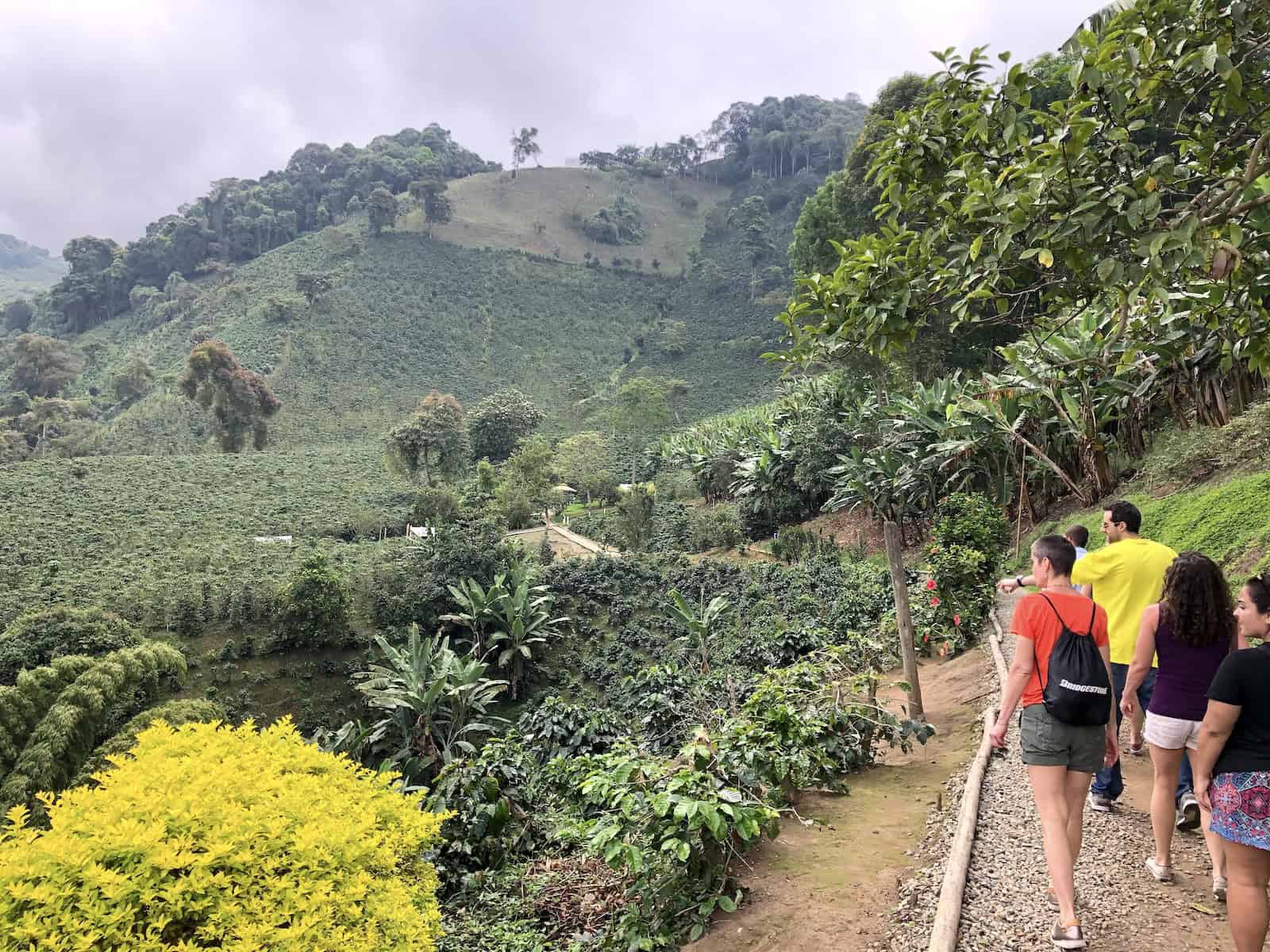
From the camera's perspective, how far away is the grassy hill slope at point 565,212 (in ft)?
210

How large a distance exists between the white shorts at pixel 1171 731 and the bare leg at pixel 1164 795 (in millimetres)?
28

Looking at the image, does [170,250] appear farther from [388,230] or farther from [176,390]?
[176,390]

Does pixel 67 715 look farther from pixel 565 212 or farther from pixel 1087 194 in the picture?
pixel 565 212

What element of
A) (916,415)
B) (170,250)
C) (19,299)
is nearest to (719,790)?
(916,415)

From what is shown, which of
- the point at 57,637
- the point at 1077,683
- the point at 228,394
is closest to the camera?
the point at 1077,683

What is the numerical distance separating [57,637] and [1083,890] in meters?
13.6

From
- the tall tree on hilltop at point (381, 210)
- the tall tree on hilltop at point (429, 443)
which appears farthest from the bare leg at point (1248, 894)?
the tall tree on hilltop at point (381, 210)

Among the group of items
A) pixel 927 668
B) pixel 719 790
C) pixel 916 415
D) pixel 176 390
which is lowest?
pixel 927 668

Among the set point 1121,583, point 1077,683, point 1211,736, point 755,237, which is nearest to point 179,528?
point 1121,583

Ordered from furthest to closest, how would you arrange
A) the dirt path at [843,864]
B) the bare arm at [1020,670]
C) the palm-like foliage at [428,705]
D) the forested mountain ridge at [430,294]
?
1. the forested mountain ridge at [430,294]
2. the palm-like foliage at [428,705]
3. the dirt path at [843,864]
4. the bare arm at [1020,670]

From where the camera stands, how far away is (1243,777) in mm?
2020

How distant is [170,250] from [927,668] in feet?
227

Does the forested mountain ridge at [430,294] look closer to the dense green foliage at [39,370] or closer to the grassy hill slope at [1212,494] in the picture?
the dense green foliage at [39,370]

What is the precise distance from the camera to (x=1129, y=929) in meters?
2.41
